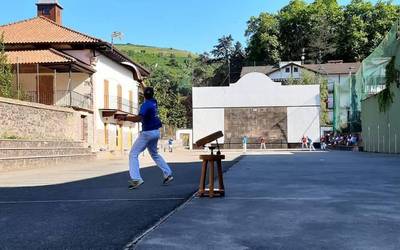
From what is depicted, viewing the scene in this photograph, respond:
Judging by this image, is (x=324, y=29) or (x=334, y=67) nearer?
(x=334, y=67)

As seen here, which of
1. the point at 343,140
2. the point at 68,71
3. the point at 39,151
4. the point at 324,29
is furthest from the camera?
the point at 324,29

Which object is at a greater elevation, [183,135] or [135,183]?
[183,135]

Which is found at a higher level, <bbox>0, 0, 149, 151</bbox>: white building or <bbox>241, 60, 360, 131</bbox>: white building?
<bbox>241, 60, 360, 131</bbox>: white building

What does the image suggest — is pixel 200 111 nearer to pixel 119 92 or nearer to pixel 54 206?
pixel 119 92

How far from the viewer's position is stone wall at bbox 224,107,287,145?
63.5 meters

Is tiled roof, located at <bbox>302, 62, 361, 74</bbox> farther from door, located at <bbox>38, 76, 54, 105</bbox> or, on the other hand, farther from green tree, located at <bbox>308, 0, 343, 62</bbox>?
door, located at <bbox>38, 76, 54, 105</bbox>

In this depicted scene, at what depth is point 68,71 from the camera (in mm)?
36406

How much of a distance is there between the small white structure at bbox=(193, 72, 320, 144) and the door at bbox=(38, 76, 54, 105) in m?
29.4

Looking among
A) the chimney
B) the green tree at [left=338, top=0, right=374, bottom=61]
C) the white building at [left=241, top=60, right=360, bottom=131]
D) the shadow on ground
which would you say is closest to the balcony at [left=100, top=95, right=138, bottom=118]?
the chimney

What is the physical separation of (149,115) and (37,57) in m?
25.2

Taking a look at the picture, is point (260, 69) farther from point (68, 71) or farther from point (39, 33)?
point (68, 71)

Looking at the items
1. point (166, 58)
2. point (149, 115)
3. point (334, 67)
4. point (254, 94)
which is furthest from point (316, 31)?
point (149, 115)

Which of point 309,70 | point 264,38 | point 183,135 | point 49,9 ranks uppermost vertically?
point 264,38

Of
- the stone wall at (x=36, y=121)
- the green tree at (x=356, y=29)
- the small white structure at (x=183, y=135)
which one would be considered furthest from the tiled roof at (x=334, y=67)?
the stone wall at (x=36, y=121)
